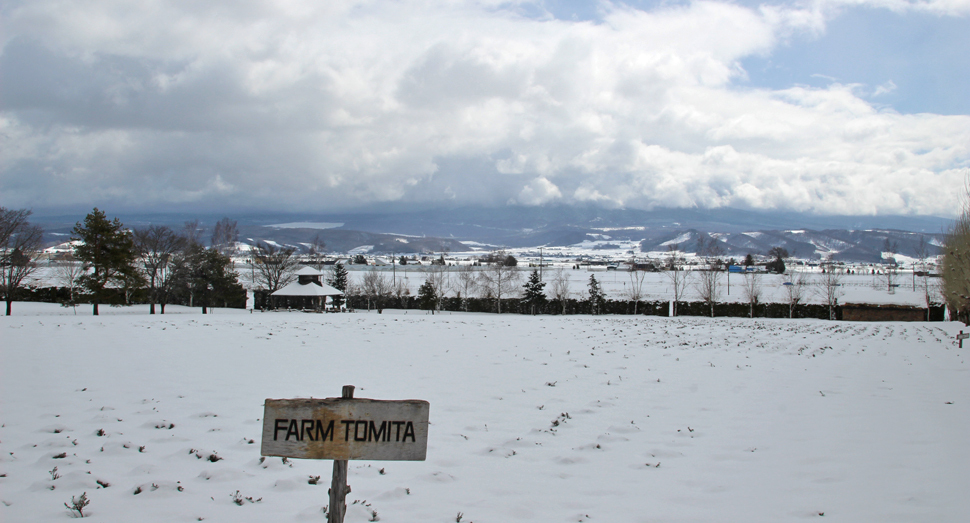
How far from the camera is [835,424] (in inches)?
371

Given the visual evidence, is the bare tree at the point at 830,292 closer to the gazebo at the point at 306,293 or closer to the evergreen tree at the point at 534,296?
the evergreen tree at the point at 534,296

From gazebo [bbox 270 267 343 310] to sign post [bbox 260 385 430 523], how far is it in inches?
1964

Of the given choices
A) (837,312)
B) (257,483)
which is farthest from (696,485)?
(837,312)

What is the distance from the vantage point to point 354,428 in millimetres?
3918

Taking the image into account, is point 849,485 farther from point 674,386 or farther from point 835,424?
point 674,386

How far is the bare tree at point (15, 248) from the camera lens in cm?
3675

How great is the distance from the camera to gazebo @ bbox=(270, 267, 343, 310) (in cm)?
5281

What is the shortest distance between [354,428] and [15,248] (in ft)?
151

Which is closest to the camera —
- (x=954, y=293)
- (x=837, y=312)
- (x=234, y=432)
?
(x=234, y=432)

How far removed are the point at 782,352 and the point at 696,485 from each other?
14.6m

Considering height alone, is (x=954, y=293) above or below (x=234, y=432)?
above

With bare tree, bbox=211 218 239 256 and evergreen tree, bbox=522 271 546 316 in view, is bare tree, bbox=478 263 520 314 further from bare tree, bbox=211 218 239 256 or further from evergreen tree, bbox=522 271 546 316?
bare tree, bbox=211 218 239 256

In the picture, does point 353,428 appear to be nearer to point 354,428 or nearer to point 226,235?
point 354,428

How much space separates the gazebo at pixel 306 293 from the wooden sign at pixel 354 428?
4988 cm
